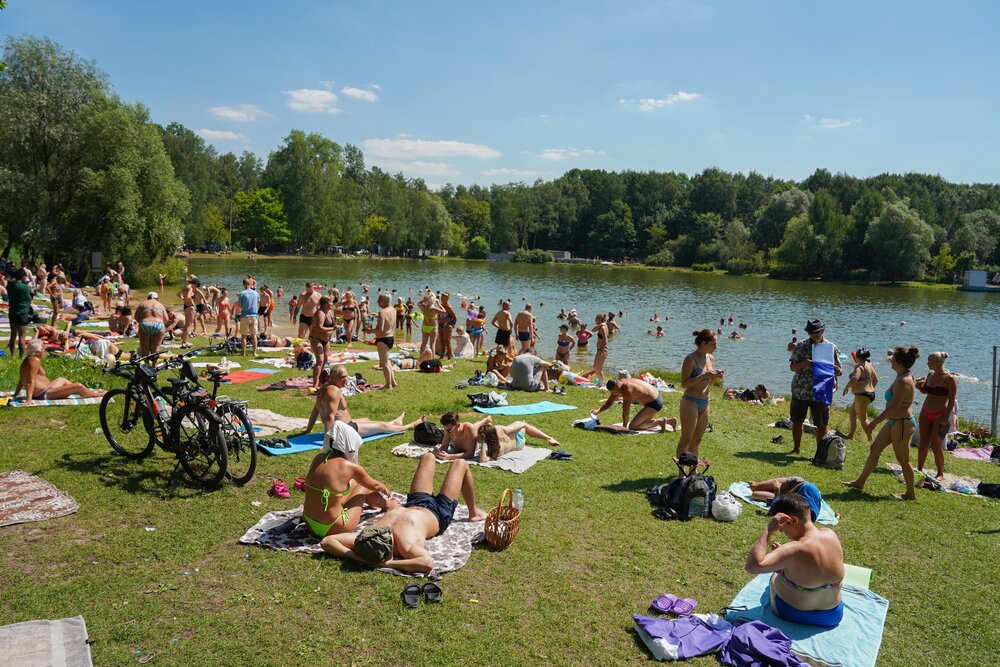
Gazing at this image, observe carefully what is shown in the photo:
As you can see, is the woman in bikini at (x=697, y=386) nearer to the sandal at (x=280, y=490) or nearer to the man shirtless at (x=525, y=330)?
the sandal at (x=280, y=490)

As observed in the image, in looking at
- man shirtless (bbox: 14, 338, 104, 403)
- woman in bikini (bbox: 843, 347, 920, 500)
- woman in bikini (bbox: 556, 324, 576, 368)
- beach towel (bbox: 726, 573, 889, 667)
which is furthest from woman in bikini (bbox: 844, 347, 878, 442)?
man shirtless (bbox: 14, 338, 104, 403)

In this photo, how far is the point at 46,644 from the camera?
13.6 ft

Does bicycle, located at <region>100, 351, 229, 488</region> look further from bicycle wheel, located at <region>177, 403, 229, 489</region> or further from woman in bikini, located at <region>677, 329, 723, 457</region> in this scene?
woman in bikini, located at <region>677, 329, 723, 457</region>

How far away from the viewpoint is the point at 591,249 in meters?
109

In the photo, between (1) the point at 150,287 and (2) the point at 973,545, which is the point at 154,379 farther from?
(1) the point at 150,287

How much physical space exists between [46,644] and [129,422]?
3828 mm

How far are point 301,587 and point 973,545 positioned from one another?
21.6ft

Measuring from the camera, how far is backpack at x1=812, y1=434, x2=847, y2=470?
930 centimetres

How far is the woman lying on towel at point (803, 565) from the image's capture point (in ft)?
15.7

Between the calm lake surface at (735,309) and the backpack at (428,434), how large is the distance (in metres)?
13.3

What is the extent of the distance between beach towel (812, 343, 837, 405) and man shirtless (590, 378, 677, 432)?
2232 mm

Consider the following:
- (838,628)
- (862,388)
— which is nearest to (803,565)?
(838,628)

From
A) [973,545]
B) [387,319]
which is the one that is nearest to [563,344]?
[387,319]

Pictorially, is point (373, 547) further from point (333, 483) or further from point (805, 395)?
point (805, 395)
